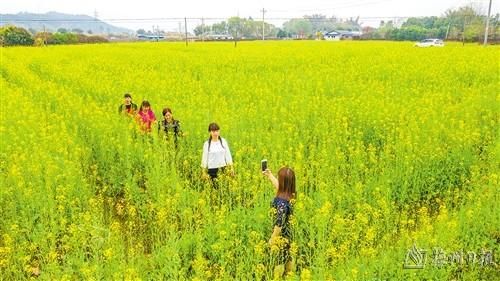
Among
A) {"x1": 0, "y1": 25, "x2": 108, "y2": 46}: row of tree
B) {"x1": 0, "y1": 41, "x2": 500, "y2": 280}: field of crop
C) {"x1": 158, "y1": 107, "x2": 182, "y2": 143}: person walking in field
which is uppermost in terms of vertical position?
{"x1": 0, "y1": 25, "x2": 108, "y2": 46}: row of tree

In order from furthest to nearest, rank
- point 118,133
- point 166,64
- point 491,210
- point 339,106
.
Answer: point 166,64, point 339,106, point 118,133, point 491,210

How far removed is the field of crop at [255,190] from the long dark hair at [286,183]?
1.07ft

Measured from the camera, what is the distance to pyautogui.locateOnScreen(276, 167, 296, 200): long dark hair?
4.79m

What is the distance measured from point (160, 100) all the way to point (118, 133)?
156 inches

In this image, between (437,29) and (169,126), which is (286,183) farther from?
(437,29)

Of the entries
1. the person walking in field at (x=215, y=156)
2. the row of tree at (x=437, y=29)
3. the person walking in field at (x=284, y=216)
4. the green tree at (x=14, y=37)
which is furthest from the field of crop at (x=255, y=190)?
the green tree at (x=14, y=37)

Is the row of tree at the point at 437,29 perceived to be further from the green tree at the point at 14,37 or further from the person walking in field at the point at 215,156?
the person walking in field at the point at 215,156

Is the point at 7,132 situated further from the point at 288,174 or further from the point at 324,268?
the point at 324,268

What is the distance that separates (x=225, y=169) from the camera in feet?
21.7

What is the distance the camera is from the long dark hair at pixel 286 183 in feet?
15.7

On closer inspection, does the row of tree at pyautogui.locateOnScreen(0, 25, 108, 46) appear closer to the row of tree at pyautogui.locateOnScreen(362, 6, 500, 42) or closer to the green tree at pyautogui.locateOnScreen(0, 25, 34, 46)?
the green tree at pyautogui.locateOnScreen(0, 25, 34, 46)

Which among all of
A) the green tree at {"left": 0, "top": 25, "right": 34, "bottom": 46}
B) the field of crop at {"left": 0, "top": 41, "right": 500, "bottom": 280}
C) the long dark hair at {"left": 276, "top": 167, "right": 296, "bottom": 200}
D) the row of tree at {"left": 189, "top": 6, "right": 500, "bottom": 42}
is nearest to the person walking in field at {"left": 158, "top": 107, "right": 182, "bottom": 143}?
the field of crop at {"left": 0, "top": 41, "right": 500, "bottom": 280}

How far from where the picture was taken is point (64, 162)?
6621mm

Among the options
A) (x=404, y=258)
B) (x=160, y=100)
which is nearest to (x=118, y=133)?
(x=160, y=100)
